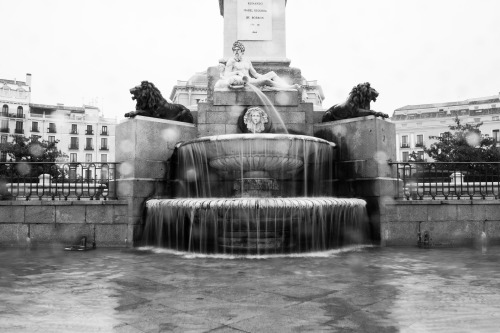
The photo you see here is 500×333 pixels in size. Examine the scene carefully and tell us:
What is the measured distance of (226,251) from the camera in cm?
858

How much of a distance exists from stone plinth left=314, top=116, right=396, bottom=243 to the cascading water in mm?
432

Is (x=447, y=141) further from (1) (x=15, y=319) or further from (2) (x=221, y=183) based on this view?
(1) (x=15, y=319)

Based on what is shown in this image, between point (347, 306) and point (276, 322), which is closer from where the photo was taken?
point (276, 322)

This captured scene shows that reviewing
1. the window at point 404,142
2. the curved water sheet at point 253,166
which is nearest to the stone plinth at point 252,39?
the curved water sheet at point 253,166

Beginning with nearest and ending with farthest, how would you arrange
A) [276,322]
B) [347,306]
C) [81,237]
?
1. [276,322]
2. [347,306]
3. [81,237]

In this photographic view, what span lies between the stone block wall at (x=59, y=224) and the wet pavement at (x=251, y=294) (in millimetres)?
2332

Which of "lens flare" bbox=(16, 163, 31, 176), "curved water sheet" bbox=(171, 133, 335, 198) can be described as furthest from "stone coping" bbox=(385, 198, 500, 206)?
"lens flare" bbox=(16, 163, 31, 176)

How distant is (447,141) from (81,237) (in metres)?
48.3

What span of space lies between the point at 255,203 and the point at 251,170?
2242 mm

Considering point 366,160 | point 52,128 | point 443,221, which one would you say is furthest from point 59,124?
point 443,221

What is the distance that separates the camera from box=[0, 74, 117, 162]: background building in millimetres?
83750

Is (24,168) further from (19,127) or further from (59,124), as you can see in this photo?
(59,124)

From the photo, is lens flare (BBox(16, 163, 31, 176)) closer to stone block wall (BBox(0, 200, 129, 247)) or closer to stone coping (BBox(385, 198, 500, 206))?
stone block wall (BBox(0, 200, 129, 247))

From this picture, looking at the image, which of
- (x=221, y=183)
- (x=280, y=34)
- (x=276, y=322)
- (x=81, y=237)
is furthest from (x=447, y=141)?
(x=276, y=322)
